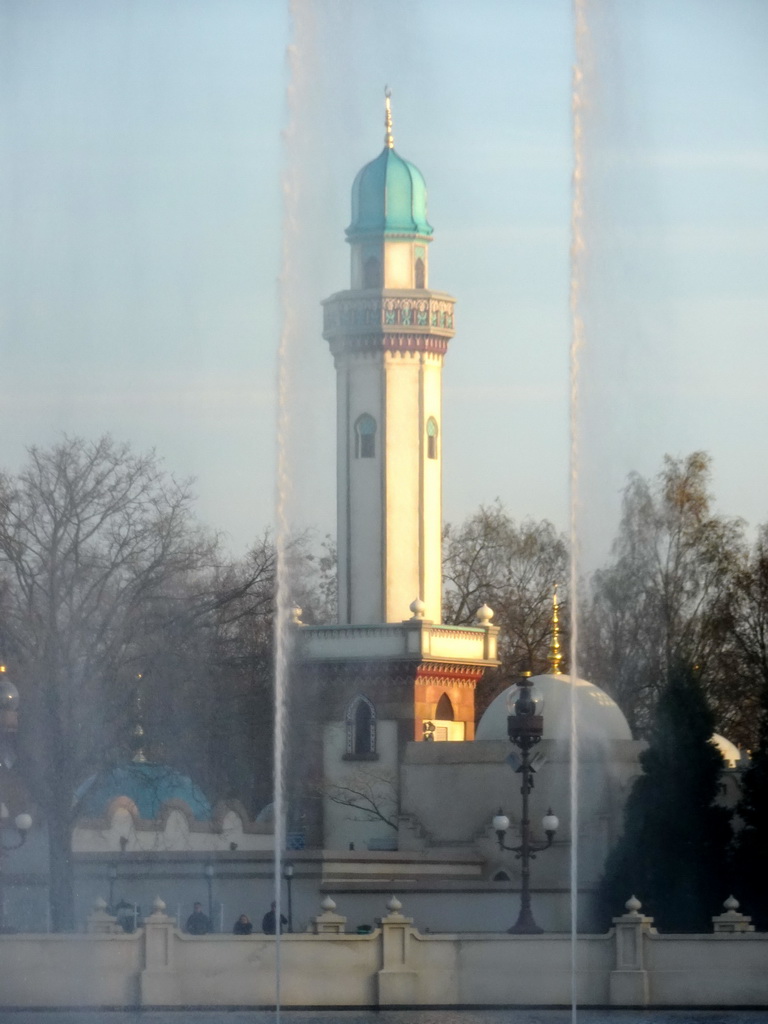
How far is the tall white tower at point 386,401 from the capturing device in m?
62.0

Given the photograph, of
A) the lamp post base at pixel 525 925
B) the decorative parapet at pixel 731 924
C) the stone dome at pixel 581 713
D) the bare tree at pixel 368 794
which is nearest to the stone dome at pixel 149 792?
the bare tree at pixel 368 794

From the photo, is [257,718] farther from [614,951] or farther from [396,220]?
[614,951]

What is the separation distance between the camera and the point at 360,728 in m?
60.2

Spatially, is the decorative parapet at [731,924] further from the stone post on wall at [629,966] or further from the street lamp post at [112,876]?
the street lamp post at [112,876]

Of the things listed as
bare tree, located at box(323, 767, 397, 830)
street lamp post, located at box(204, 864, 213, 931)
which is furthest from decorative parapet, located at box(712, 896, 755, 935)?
bare tree, located at box(323, 767, 397, 830)

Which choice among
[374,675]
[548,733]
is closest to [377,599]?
[374,675]

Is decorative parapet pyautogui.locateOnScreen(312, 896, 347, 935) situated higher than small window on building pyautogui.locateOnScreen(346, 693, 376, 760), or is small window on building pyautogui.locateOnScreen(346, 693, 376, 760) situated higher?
small window on building pyautogui.locateOnScreen(346, 693, 376, 760)

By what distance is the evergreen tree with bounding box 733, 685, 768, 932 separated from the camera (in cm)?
3953

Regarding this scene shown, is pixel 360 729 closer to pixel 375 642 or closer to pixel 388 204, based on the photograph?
pixel 375 642

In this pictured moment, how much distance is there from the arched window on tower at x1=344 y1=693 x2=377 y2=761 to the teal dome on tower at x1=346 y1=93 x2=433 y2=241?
453 inches

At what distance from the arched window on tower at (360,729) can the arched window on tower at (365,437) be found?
6.12 meters

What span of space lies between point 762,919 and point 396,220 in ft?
89.7

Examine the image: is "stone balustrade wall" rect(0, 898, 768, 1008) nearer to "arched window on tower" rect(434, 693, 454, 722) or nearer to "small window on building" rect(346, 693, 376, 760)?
"small window on building" rect(346, 693, 376, 760)

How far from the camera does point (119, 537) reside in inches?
1748
